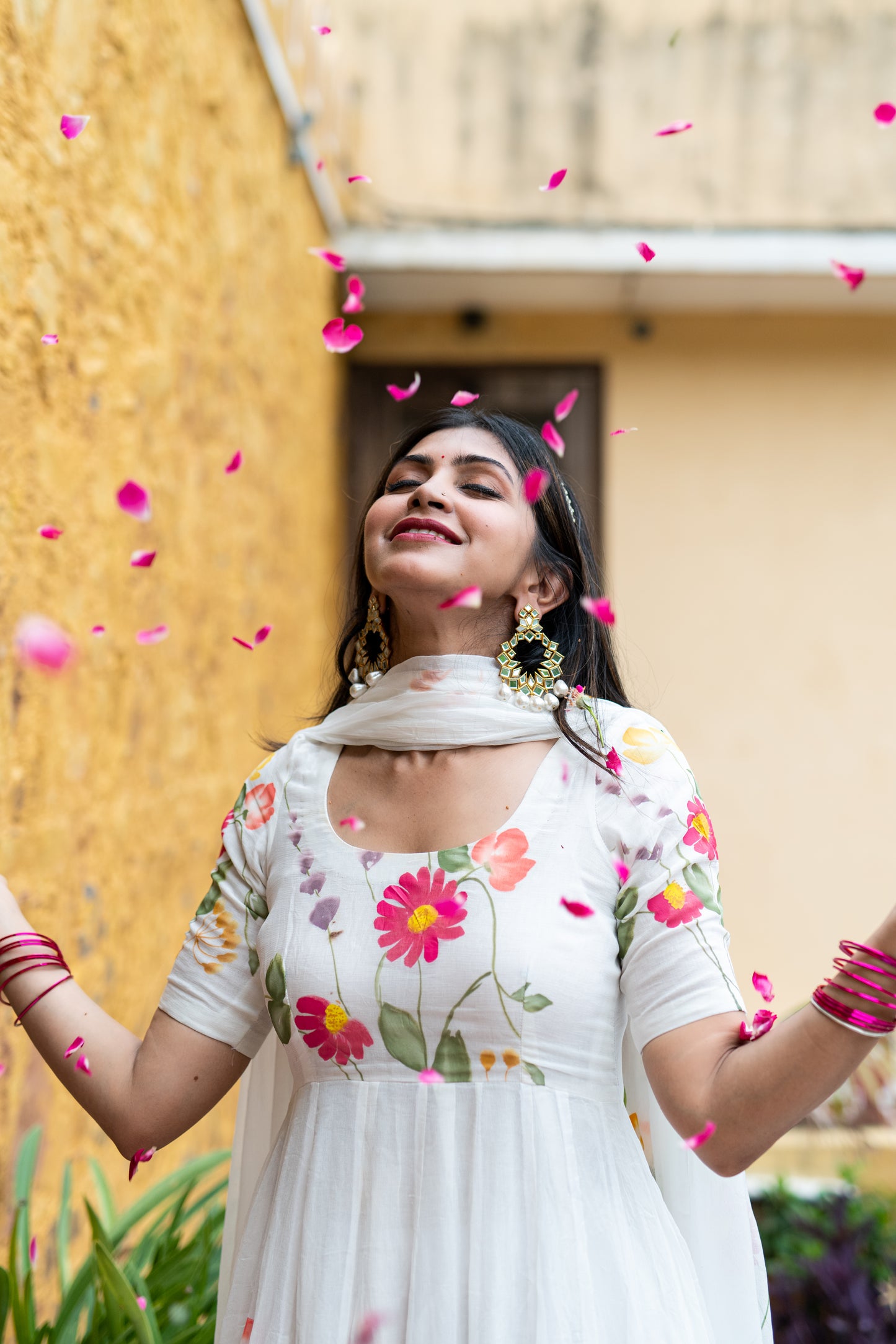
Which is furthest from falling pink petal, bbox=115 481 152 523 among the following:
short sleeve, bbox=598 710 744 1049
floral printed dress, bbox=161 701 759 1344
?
short sleeve, bbox=598 710 744 1049

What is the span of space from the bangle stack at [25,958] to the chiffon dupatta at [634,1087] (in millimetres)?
334

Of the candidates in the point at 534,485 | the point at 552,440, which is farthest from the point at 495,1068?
the point at 552,440

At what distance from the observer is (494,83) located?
5.09 metres

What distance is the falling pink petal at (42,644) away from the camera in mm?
2125

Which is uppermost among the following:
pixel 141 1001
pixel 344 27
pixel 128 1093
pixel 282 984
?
pixel 344 27

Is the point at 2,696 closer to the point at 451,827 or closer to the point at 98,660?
the point at 98,660

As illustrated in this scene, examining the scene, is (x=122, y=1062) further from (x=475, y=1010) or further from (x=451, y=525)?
(x=451, y=525)

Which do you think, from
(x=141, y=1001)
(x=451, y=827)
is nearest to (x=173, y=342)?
(x=141, y=1001)

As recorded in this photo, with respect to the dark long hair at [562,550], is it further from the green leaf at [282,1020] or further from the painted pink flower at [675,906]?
the green leaf at [282,1020]

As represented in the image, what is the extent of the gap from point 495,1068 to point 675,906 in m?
0.27

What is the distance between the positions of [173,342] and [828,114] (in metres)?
3.40

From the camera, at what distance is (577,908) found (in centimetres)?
137

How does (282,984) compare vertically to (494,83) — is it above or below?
below

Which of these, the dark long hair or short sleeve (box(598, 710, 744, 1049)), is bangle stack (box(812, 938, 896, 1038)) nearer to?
short sleeve (box(598, 710, 744, 1049))
